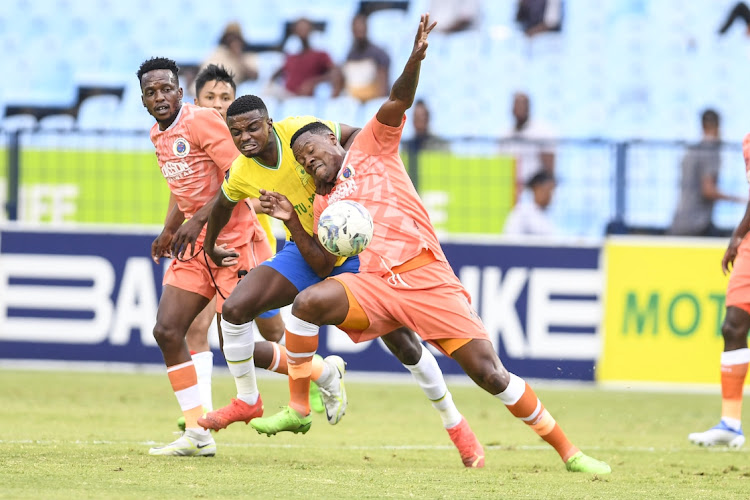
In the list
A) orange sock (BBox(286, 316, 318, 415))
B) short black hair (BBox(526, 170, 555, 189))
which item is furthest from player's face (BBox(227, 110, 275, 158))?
short black hair (BBox(526, 170, 555, 189))

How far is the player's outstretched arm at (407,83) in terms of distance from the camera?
5.95 m

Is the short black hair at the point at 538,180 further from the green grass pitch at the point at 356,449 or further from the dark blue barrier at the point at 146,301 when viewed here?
the green grass pitch at the point at 356,449

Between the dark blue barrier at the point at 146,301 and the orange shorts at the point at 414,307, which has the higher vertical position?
the orange shorts at the point at 414,307

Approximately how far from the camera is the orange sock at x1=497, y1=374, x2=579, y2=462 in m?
6.25

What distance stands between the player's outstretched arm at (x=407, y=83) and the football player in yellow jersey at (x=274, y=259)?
1.69ft

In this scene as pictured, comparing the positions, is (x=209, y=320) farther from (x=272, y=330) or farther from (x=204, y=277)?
(x=204, y=277)

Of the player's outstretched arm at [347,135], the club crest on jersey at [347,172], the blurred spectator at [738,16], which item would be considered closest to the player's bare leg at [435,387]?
the club crest on jersey at [347,172]

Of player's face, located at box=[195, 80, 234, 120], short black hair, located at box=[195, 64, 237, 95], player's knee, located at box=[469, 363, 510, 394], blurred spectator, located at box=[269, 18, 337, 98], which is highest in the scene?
blurred spectator, located at box=[269, 18, 337, 98]

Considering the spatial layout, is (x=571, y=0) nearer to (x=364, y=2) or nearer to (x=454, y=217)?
(x=364, y=2)

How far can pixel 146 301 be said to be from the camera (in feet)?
38.8

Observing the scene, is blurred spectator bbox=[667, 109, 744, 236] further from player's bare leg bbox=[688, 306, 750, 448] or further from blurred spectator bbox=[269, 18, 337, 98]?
blurred spectator bbox=[269, 18, 337, 98]

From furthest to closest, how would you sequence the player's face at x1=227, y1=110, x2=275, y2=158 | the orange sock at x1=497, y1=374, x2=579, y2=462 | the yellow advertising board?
the yellow advertising board
the player's face at x1=227, y1=110, x2=275, y2=158
the orange sock at x1=497, y1=374, x2=579, y2=462

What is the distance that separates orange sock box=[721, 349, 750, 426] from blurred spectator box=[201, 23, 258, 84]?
8629 millimetres

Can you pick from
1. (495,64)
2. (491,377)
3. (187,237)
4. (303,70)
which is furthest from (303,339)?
(495,64)
